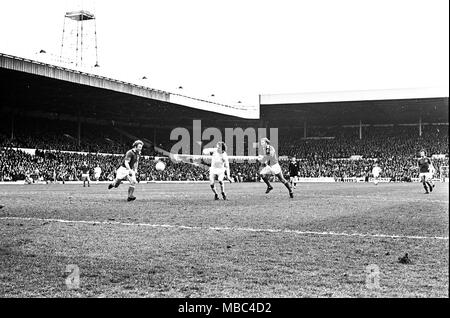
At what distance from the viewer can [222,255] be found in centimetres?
653

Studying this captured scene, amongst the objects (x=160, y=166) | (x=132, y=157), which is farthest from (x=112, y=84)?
(x=132, y=157)

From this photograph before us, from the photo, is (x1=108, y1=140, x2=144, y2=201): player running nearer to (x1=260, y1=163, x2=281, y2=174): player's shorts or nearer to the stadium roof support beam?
(x1=260, y1=163, x2=281, y2=174): player's shorts

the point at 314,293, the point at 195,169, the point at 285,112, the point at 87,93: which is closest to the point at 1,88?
the point at 87,93

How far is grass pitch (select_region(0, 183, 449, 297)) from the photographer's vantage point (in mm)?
4793

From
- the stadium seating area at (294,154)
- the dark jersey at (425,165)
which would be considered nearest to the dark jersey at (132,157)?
the dark jersey at (425,165)

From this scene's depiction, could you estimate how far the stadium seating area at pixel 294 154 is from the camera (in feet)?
135

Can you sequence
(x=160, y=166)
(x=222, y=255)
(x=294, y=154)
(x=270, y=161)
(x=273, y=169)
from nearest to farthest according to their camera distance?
(x=222, y=255), (x=273, y=169), (x=270, y=161), (x=160, y=166), (x=294, y=154)

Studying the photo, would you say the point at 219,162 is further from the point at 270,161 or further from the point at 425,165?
the point at 425,165

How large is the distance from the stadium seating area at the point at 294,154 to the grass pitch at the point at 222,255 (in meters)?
28.6

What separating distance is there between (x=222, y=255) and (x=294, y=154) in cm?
5876

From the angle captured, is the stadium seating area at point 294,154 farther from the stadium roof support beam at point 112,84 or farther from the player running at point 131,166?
the player running at point 131,166
